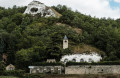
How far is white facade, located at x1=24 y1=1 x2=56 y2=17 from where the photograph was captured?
258ft

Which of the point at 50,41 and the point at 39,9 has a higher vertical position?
the point at 39,9

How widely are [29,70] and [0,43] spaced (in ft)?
37.6

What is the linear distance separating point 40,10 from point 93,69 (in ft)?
131

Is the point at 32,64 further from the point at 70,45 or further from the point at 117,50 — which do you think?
the point at 117,50

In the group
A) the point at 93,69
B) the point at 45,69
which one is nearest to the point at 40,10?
the point at 45,69

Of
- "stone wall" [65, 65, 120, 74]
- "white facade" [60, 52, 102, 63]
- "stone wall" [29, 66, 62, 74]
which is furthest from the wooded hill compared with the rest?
"stone wall" [65, 65, 120, 74]

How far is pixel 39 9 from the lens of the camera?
80500 millimetres

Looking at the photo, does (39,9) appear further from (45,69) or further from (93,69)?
(93,69)

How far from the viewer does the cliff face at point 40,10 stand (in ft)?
258

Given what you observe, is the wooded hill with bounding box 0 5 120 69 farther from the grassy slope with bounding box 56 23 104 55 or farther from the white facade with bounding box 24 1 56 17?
the white facade with bounding box 24 1 56 17

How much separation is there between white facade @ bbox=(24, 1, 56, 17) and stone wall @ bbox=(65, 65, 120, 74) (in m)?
35.4

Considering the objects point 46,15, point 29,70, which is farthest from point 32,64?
point 46,15

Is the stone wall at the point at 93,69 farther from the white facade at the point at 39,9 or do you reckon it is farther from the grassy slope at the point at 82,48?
the white facade at the point at 39,9

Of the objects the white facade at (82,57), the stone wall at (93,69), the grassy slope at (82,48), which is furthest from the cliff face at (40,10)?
the stone wall at (93,69)
